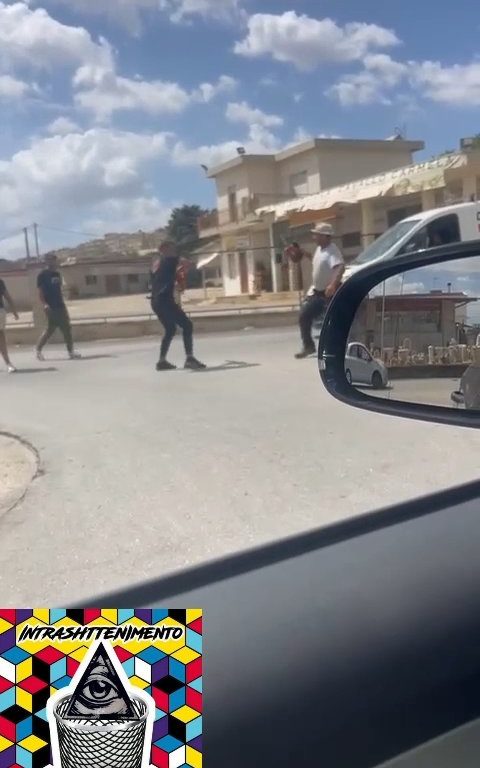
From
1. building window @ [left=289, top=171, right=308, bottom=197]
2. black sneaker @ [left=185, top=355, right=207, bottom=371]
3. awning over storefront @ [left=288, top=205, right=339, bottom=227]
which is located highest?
building window @ [left=289, top=171, right=308, bottom=197]

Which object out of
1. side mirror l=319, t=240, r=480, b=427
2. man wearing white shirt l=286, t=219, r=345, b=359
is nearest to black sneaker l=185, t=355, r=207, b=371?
man wearing white shirt l=286, t=219, r=345, b=359

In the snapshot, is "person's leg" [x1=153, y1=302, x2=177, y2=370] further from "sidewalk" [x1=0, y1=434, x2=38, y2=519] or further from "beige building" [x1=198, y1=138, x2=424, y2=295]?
"beige building" [x1=198, y1=138, x2=424, y2=295]

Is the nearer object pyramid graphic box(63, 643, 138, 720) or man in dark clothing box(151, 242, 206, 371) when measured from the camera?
pyramid graphic box(63, 643, 138, 720)

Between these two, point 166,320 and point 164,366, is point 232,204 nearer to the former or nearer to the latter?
point 164,366

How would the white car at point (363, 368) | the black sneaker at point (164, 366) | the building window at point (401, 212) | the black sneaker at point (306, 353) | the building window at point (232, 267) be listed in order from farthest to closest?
the building window at point (232, 267) < the building window at point (401, 212) < the black sneaker at point (306, 353) < the black sneaker at point (164, 366) < the white car at point (363, 368)

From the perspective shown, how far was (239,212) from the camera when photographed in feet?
130

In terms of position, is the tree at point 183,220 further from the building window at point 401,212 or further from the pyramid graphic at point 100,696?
the pyramid graphic at point 100,696

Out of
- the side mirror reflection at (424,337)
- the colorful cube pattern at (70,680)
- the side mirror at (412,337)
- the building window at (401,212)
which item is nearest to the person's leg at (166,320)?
the side mirror at (412,337)

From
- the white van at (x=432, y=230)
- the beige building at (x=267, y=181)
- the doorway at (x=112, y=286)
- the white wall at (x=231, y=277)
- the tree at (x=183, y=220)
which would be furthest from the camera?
the tree at (x=183, y=220)

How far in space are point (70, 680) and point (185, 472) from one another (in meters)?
3.83

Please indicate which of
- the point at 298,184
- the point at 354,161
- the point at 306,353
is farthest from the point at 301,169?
the point at 306,353

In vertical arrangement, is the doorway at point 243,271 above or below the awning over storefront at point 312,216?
below

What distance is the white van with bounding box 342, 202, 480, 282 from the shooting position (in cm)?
1283

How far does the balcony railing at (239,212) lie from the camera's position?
3856cm
